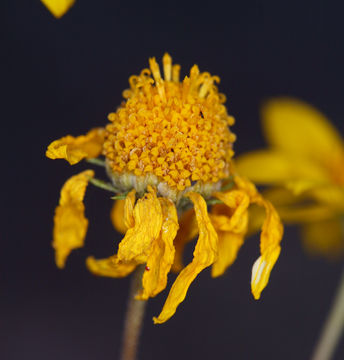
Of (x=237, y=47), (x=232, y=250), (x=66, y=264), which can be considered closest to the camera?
(x=232, y=250)

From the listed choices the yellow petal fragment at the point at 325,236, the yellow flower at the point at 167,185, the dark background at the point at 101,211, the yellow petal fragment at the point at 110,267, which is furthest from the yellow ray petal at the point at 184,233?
the dark background at the point at 101,211

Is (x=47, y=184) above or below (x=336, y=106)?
below

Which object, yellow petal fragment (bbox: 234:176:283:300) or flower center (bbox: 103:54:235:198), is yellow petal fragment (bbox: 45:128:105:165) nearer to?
flower center (bbox: 103:54:235:198)

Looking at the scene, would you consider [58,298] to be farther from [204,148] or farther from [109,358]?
[204,148]

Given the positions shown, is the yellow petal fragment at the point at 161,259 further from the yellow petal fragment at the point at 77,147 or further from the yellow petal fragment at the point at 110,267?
the yellow petal fragment at the point at 77,147

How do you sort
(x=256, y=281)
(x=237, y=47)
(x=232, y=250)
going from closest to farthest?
(x=256, y=281) < (x=232, y=250) < (x=237, y=47)

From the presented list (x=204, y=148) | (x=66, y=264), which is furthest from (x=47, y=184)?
(x=204, y=148)

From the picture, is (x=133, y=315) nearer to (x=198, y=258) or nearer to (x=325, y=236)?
(x=198, y=258)
